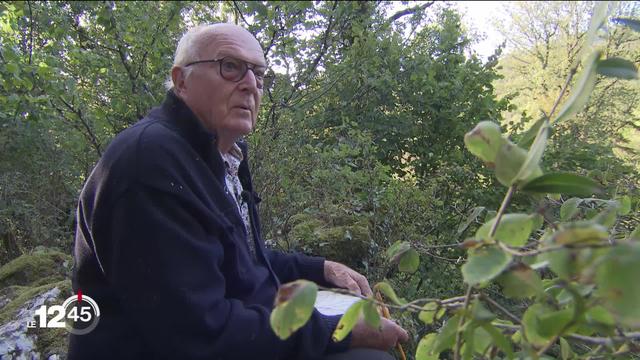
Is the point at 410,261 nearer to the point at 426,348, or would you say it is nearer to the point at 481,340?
the point at 426,348

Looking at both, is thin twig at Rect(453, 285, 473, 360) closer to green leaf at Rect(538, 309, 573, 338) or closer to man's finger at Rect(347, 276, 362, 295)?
green leaf at Rect(538, 309, 573, 338)

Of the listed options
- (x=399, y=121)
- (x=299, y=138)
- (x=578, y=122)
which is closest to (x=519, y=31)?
(x=578, y=122)

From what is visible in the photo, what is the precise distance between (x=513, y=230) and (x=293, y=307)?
41 cm

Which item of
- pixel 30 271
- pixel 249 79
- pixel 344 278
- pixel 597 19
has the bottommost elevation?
pixel 344 278

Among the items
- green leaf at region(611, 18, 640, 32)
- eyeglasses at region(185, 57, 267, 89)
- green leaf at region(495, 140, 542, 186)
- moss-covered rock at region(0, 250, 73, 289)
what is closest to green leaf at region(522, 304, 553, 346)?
green leaf at region(495, 140, 542, 186)

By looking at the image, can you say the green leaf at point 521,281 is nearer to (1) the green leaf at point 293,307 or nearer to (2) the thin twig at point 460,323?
(2) the thin twig at point 460,323

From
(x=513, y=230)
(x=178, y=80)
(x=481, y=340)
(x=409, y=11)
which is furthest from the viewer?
(x=409, y=11)

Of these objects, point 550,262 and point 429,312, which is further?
point 429,312

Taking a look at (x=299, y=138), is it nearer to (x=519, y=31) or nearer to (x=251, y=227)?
(x=251, y=227)

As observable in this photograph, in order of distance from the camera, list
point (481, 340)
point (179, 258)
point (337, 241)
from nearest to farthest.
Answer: point (481, 340) → point (179, 258) → point (337, 241)

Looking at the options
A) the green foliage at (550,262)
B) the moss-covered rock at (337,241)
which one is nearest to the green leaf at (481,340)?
the green foliage at (550,262)

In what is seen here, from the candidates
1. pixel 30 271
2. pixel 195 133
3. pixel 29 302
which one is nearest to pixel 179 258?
pixel 195 133

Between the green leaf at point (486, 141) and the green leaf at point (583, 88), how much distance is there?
10 centimetres

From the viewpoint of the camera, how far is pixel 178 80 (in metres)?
2.08
